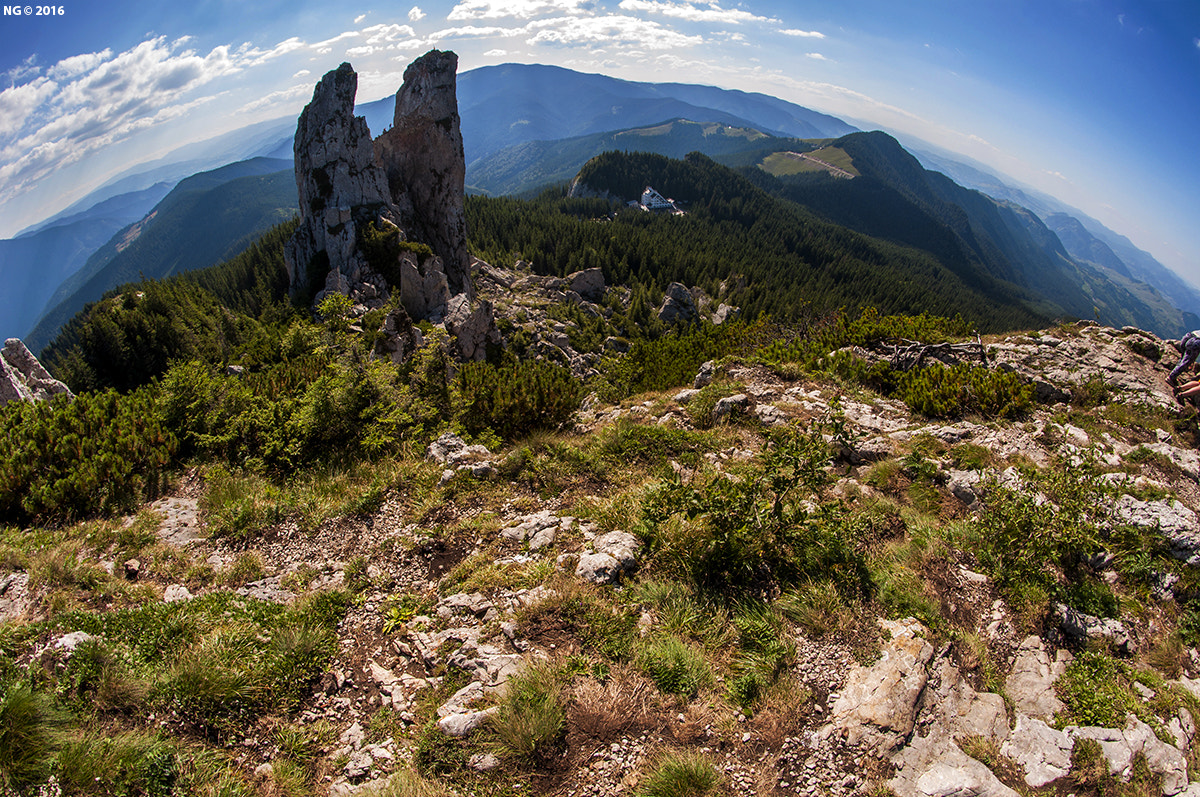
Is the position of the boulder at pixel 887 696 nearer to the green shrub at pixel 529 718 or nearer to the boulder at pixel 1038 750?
the boulder at pixel 1038 750

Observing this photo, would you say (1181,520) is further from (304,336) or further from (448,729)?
(304,336)

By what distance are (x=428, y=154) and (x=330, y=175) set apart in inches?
407

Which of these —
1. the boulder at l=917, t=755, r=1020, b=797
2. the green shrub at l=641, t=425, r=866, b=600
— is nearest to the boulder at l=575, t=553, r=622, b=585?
the green shrub at l=641, t=425, r=866, b=600

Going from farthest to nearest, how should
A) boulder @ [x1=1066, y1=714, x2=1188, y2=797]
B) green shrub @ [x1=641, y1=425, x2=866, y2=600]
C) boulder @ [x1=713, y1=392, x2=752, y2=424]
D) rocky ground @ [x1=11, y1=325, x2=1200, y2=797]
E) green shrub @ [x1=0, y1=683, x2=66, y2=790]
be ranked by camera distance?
1. boulder @ [x1=713, y1=392, x2=752, y2=424]
2. green shrub @ [x1=641, y1=425, x2=866, y2=600]
3. boulder @ [x1=1066, y1=714, x2=1188, y2=797]
4. rocky ground @ [x1=11, y1=325, x2=1200, y2=797]
5. green shrub @ [x1=0, y1=683, x2=66, y2=790]

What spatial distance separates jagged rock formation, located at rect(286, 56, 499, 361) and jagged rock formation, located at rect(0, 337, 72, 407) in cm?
1274

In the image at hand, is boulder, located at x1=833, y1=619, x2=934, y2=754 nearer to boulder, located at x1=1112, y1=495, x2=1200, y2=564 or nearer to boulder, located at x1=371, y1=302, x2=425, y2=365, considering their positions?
boulder, located at x1=1112, y1=495, x2=1200, y2=564

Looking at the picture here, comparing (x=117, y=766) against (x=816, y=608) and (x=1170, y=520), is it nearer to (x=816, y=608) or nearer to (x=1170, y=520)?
(x=816, y=608)

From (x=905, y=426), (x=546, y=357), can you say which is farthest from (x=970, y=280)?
(x=905, y=426)

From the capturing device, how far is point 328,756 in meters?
4.49

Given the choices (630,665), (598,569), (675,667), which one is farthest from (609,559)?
(675,667)

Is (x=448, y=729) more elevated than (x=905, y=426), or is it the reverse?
(x=905, y=426)

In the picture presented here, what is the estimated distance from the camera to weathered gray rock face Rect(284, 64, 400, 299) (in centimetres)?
4266

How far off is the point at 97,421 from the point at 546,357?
38.0m

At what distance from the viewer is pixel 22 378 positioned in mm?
18203
